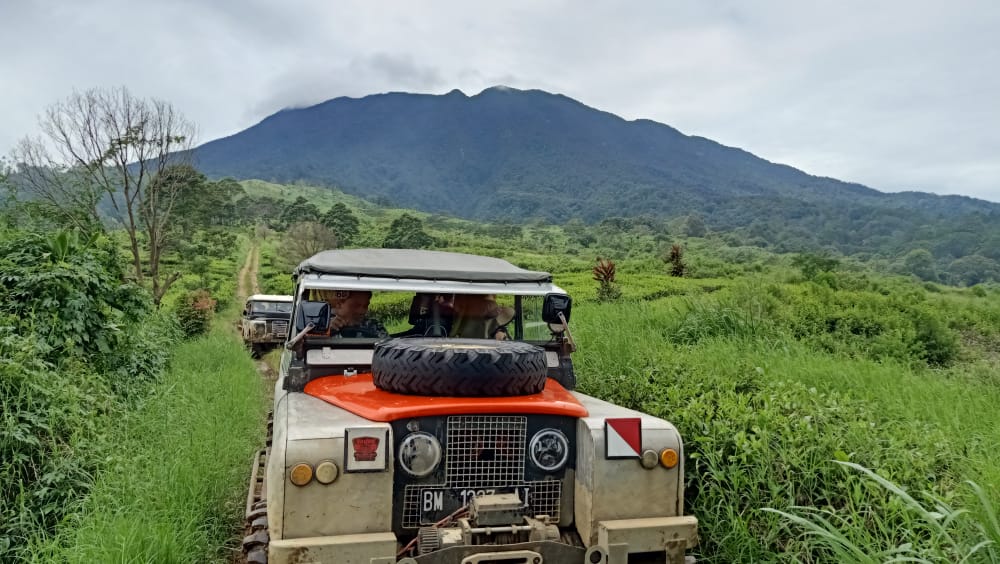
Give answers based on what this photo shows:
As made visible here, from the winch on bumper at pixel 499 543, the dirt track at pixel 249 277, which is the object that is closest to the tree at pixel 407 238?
the dirt track at pixel 249 277

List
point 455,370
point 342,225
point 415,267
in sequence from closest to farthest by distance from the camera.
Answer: point 455,370 → point 415,267 → point 342,225

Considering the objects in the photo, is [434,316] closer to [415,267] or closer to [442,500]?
[415,267]

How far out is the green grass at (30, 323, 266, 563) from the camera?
3832 mm

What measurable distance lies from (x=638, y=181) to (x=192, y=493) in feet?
611

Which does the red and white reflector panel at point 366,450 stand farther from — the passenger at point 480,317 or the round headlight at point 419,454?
the passenger at point 480,317

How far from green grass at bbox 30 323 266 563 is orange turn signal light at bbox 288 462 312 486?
1.35 meters

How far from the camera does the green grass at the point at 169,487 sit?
151 inches

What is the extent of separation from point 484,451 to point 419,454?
1.16 feet

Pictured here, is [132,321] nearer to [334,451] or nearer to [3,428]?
[3,428]

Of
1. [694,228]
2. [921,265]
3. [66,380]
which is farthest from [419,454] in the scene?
[694,228]

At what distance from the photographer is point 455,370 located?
3.51 meters

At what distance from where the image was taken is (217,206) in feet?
132

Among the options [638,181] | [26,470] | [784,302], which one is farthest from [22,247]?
[638,181]

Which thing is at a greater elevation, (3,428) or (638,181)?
(638,181)
